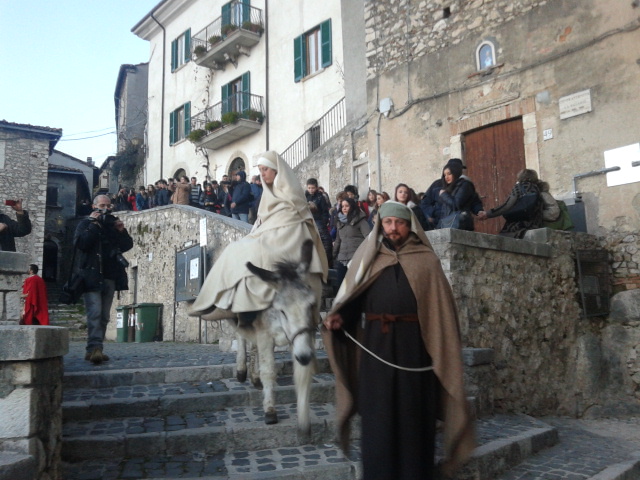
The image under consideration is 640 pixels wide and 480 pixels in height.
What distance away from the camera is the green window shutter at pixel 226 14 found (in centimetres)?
2471

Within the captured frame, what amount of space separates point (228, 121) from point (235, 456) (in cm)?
1959

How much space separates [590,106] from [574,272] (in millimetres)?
3034

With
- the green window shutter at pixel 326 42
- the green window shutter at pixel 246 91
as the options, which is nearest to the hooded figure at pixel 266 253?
the green window shutter at pixel 326 42

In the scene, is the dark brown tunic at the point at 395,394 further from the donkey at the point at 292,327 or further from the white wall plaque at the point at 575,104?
the white wall plaque at the point at 575,104

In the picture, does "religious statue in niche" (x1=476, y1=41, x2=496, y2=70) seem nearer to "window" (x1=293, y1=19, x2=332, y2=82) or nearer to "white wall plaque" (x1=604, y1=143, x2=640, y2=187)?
"white wall plaque" (x1=604, y1=143, x2=640, y2=187)

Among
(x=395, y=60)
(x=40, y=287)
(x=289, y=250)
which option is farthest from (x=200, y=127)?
(x=289, y=250)

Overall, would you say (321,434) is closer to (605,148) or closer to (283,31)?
(605,148)

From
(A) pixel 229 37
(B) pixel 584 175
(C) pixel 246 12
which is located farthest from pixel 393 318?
(C) pixel 246 12

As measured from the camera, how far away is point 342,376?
14.7 feet

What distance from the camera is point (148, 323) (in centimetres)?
1485

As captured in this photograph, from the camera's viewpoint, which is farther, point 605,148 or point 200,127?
point 200,127

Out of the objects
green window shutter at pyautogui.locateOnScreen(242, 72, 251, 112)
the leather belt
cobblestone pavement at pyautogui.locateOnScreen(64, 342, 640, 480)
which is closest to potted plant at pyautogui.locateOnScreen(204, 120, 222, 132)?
green window shutter at pyautogui.locateOnScreen(242, 72, 251, 112)

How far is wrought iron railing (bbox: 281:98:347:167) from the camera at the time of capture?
61.3 feet

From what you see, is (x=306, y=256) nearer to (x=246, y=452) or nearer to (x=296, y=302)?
(x=296, y=302)
